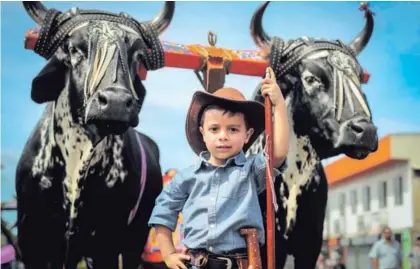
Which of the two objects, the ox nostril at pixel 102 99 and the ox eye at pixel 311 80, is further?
the ox eye at pixel 311 80

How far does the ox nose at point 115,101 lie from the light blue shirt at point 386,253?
1925 millimetres

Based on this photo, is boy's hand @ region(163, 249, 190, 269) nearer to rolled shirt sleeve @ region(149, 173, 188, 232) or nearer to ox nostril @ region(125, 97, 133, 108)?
rolled shirt sleeve @ region(149, 173, 188, 232)

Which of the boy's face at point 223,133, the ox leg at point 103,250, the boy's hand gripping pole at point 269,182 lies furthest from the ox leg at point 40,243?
the boy's hand gripping pole at point 269,182

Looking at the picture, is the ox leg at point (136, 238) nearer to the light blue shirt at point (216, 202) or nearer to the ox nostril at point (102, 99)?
the ox nostril at point (102, 99)

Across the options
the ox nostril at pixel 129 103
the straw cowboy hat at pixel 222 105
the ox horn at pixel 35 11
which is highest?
the ox horn at pixel 35 11

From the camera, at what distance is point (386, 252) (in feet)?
12.7

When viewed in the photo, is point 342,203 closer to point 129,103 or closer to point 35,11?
point 129,103

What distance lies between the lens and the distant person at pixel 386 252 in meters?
3.83

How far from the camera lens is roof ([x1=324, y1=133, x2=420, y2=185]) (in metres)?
3.79

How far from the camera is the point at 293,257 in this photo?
345cm

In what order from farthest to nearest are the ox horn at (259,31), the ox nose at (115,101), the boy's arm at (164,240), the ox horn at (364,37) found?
the ox horn at (364,37), the ox horn at (259,31), the ox nose at (115,101), the boy's arm at (164,240)

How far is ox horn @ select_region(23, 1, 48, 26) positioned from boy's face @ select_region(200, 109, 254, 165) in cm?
131

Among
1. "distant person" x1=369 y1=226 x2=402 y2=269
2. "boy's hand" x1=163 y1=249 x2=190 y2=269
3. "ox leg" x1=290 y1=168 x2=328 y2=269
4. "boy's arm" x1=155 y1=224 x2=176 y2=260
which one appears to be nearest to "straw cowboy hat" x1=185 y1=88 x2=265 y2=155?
"boy's arm" x1=155 y1=224 x2=176 y2=260

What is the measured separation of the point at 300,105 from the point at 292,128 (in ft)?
0.43
